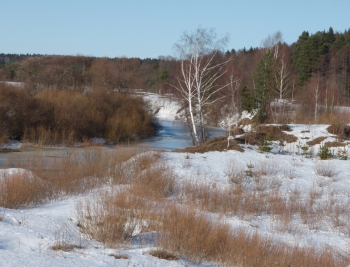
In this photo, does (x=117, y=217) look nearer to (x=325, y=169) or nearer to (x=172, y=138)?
(x=325, y=169)

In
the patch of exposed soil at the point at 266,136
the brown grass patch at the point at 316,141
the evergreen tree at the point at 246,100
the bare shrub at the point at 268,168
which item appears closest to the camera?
the bare shrub at the point at 268,168

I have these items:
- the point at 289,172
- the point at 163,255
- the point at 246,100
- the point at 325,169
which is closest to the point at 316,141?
the point at 325,169

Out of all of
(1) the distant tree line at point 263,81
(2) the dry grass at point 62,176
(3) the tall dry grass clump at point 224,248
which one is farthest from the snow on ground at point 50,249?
(1) the distant tree line at point 263,81

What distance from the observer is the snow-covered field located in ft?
17.5

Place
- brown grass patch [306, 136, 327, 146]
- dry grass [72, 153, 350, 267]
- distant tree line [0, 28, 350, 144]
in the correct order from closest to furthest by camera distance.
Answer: dry grass [72, 153, 350, 267] < brown grass patch [306, 136, 327, 146] < distant tree line [0, 28, 350, 144]

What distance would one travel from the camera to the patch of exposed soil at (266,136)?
19234mm

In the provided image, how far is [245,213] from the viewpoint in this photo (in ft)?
33.2

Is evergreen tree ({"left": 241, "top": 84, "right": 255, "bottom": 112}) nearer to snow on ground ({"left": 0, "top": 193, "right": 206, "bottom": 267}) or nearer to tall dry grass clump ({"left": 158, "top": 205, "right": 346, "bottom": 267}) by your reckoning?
tall dry grass clump ({"left": 158, "top": 205, "right": 346, "bottom": 267})

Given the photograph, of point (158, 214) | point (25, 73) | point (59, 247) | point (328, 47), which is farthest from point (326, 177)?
point (328, 47)

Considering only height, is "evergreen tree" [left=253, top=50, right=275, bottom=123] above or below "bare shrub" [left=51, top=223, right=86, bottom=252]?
above

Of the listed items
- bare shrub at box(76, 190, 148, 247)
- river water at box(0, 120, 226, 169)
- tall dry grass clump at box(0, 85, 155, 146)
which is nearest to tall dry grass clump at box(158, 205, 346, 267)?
bare shrub at box(76, 190, 148, 247)

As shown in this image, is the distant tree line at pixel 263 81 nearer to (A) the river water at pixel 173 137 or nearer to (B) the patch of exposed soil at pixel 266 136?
(A) the river water at pixel 173 137

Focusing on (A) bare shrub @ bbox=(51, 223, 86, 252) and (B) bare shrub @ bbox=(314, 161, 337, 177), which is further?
(B) bare shrub @ bbox=(314, 161, 337, 177)

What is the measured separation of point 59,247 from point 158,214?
6.70ft
